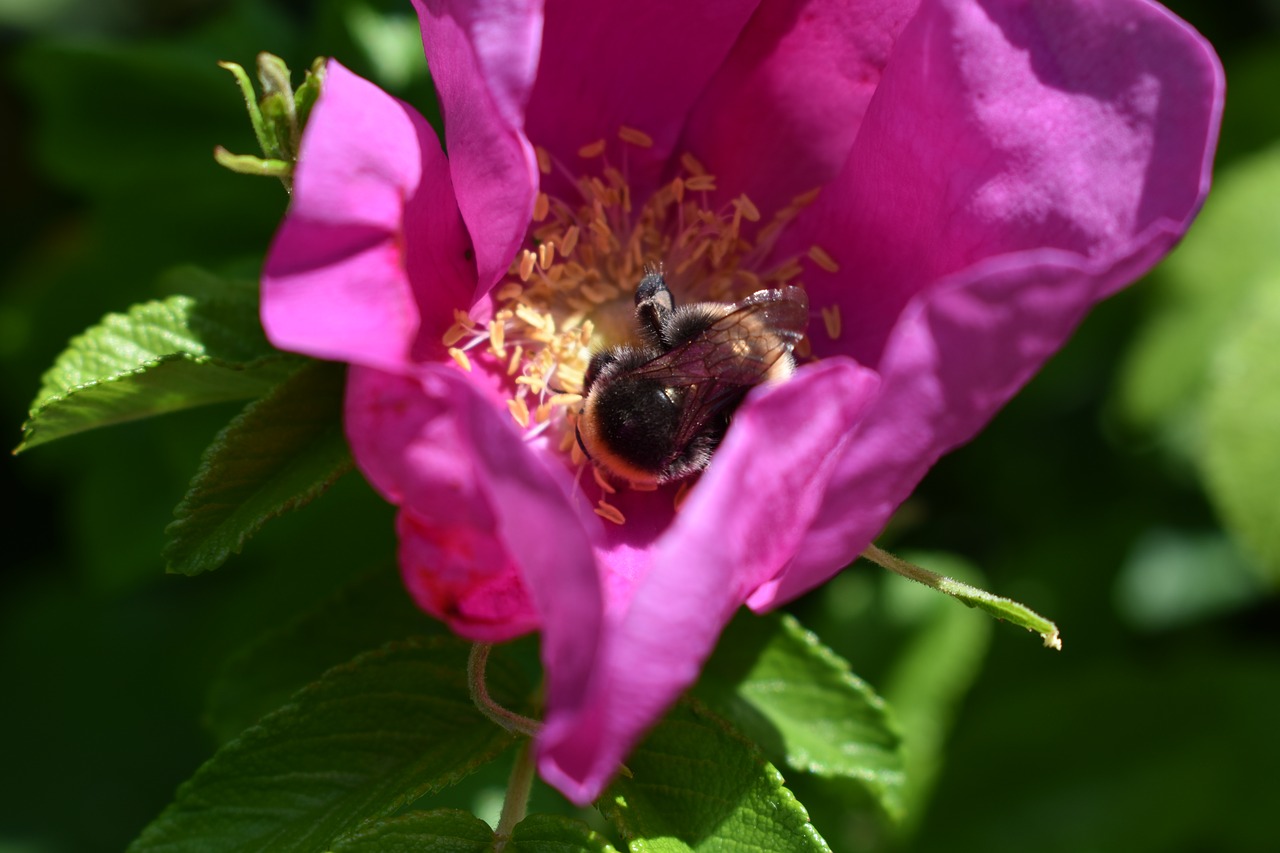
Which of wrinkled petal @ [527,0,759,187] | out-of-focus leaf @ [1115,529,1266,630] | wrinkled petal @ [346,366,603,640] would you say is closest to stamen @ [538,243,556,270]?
wrinkled petal @ [527,0,759,187]

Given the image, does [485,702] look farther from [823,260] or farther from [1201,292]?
[1201,292]

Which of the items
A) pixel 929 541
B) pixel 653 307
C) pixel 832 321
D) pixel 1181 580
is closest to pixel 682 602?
pixel 653 307

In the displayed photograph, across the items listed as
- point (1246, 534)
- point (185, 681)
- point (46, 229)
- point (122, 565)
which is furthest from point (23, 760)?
point (1246, 534)

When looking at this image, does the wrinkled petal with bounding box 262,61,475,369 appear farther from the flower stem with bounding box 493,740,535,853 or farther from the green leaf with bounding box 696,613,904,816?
the green leaf with bounding box 696,613,904,816

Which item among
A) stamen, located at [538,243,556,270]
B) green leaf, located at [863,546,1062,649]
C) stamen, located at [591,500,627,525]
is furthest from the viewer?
stamen, located at [538,243,556,270]

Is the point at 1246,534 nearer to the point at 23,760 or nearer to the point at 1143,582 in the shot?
the point at 1143,582
